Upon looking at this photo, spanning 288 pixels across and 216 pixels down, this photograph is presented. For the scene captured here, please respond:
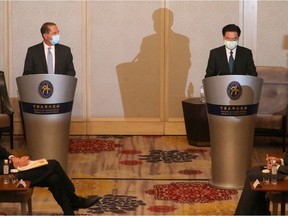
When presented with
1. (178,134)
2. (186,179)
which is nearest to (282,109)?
(178,134)

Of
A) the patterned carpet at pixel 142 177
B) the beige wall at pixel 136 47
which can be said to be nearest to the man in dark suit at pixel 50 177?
the patterned carpet at pixel 142 177

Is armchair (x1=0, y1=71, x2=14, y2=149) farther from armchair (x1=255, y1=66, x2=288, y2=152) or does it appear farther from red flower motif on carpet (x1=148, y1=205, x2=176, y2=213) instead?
red flower motif on carpet (x1=148, y1=205, x2=176, y2=213)

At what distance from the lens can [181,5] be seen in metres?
10.8

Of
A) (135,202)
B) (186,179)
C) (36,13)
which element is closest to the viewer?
(135,202)

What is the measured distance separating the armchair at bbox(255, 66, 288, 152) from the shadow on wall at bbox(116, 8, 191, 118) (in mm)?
1202

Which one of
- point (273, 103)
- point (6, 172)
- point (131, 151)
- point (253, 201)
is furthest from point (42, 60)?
point (253, 201)

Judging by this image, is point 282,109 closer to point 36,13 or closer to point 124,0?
point 124,0

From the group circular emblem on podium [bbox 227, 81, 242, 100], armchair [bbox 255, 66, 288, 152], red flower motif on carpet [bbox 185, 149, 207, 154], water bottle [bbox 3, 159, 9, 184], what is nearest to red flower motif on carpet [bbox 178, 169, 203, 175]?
red flower motif on carpet [bbox 185, 149, 207, 154]

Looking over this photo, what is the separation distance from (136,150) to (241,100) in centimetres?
270

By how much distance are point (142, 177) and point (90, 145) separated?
1928 mm

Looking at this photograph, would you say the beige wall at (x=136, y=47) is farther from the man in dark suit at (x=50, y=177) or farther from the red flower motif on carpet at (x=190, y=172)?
the man in dark suit at (x=50, y=177)

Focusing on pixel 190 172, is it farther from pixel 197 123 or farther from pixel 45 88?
pixel 45 88

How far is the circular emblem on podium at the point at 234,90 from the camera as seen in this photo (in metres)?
7.42

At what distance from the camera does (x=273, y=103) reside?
33.5 ft
